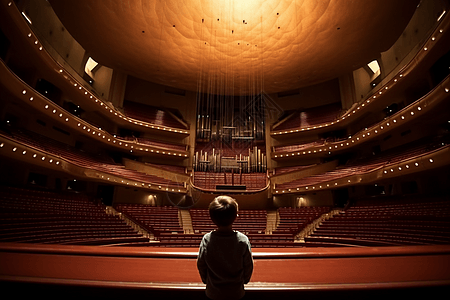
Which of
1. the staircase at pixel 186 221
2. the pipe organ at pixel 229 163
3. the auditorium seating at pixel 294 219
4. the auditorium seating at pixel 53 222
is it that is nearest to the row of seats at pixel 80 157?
the auditorium seating at pixel 53 222

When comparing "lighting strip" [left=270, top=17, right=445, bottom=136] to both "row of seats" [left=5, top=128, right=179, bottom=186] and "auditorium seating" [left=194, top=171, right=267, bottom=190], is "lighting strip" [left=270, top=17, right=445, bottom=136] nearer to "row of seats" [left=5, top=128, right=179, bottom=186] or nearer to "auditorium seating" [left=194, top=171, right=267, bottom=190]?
"auditorium seating" [left=194, top=171, right=267, bottom=190]

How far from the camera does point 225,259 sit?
96cm

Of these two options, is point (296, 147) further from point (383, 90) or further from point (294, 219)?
point (294, 219)

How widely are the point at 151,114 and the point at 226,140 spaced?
19.2ft

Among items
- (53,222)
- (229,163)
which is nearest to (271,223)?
(229,163)

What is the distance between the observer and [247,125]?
14711mm

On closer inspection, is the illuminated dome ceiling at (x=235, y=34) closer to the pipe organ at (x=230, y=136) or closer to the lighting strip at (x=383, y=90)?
the lighting strip at (x=383, y=90)

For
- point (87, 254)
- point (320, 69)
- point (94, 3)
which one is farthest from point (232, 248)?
point (320, 69)

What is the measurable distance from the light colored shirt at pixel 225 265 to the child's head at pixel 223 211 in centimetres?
7

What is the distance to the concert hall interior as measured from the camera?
1.35 meters

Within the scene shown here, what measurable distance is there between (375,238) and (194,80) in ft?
39.1

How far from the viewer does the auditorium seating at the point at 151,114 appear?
15117 mm

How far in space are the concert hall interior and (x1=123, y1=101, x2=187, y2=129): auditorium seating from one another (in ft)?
0.35

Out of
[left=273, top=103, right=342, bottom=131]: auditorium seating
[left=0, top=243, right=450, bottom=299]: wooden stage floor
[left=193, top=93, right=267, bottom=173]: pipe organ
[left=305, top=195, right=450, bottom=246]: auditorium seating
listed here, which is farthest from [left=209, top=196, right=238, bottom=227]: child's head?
[left=273, top=103, right=342, bottom=131]: auditorium seating
